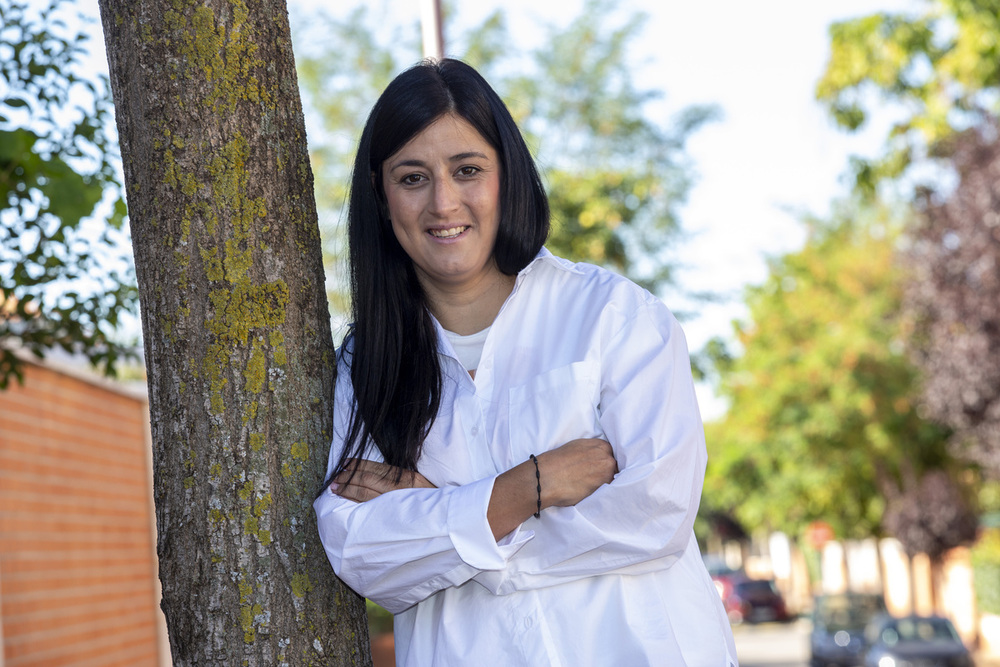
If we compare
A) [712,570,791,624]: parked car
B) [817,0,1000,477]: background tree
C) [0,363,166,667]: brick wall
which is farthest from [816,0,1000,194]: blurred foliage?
[712,570,791,624]: parked car

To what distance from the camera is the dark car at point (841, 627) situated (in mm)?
22422

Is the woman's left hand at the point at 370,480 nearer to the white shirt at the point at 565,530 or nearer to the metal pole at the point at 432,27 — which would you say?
the white shirt at the point at 565,530

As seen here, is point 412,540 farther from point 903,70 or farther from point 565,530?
point 903,70

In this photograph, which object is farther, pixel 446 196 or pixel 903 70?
pixel 903 70

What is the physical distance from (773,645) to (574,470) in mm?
31939

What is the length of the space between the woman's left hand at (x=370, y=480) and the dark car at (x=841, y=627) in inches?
862

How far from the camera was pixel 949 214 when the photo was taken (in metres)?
17.6

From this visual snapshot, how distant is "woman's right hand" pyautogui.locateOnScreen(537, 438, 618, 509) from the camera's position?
7.59 ft

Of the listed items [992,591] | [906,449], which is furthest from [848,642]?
[906,449]

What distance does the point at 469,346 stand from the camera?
8.80 feet

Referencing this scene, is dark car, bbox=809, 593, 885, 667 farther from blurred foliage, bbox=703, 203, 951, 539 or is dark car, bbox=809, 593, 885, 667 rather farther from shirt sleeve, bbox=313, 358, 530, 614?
shirt sleeve, bbox=313, 358, 530, 614

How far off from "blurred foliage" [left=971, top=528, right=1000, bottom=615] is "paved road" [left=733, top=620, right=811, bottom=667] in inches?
143

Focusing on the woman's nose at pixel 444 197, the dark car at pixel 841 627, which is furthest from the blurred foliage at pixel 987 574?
the woman's nose at pixel 444 197

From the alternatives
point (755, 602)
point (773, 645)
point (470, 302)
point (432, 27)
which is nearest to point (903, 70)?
point (432, 27)
